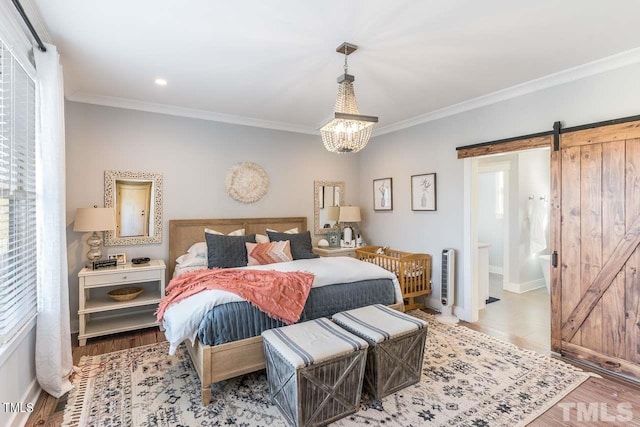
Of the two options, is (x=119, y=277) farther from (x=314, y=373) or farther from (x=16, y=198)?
(x=314, y=373)

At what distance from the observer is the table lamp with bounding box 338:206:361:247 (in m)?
5.17

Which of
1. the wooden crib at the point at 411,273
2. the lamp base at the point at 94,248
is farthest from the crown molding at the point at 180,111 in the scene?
the wooden crib at the point at 411,273

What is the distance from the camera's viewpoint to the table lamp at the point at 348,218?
17.0ft

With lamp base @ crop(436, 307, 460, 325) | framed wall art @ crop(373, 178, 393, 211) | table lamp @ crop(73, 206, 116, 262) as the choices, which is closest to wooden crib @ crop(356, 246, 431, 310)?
lamp base @ crop(436, 307, 460, 325)

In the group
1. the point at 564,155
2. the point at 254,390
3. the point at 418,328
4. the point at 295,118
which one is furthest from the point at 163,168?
the point at 564,155

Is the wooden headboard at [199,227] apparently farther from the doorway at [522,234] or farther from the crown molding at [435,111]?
the doorway at [522,234]

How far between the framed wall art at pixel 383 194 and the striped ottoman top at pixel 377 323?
2539mm

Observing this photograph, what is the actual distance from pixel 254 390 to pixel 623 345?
3024mm

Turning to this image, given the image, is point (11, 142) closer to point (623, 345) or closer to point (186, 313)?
point (186, 313)

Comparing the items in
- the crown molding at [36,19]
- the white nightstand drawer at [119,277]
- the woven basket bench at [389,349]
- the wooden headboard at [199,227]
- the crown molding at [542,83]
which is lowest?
the woven basket bench at [389,349]

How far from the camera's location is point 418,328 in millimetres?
2393

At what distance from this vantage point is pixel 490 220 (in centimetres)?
652

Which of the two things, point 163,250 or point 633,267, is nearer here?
point 633,267

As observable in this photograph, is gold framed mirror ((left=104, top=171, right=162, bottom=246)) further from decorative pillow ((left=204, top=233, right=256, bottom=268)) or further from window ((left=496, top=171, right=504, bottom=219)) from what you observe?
window ((left=496, top=171, right=504, bottom=219))
